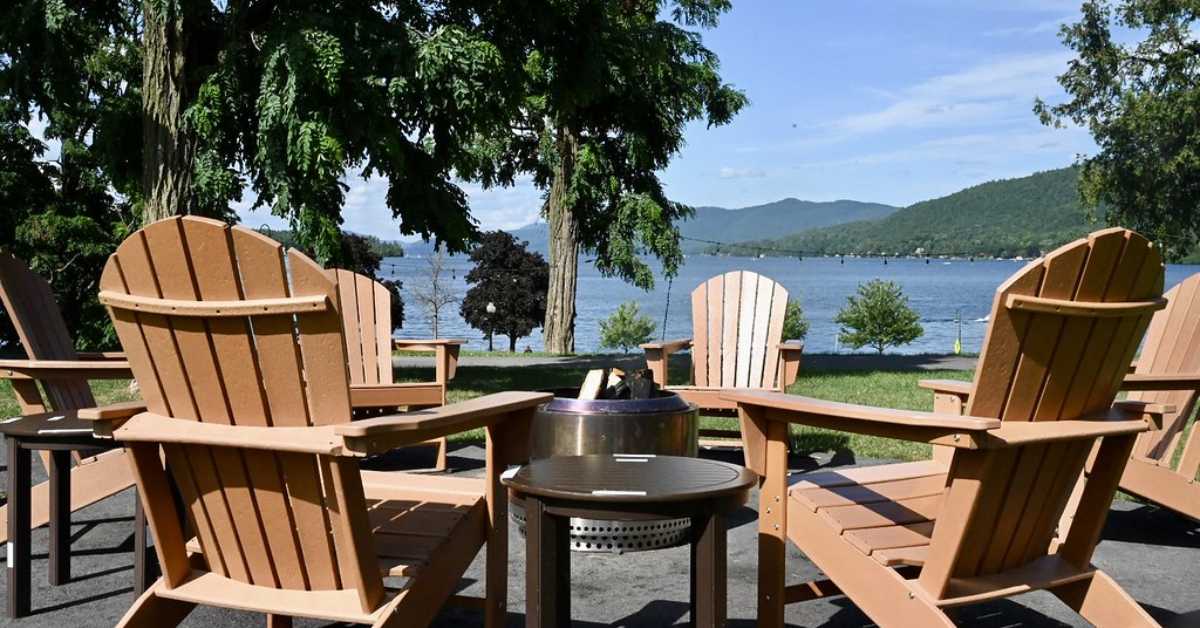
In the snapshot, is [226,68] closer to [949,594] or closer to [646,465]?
[646,465]

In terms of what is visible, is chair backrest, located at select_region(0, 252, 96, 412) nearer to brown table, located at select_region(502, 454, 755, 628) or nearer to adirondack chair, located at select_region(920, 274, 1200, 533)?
brown table, located at select_region(502, 454, 755, 628)

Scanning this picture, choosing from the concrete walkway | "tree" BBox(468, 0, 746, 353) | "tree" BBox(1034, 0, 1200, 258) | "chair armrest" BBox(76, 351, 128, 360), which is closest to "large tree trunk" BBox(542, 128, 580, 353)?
"tree" BBox(468, 0, 746, 353)

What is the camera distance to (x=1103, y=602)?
108 inches

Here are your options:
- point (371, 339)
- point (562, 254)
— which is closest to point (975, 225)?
point (562, 254)

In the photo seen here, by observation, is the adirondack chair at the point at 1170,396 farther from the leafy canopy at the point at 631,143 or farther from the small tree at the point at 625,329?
the small tree at the point at 625,329

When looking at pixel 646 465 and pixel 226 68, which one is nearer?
pixel 646 465

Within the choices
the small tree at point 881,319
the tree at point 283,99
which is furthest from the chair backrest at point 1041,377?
the small tree at point 881,319

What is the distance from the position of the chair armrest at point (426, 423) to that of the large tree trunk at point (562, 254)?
1517 cm

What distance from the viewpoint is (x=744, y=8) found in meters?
18.2

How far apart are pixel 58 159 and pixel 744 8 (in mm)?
12207

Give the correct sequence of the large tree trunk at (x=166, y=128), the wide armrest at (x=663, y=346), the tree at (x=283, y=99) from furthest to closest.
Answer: the large tree trunk at (x=166, y=128) → the tree at (x=283, y=99) → the wide armrest at (x=663, y=346)

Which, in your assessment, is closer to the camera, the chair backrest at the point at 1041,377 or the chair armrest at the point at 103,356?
the chair backrest at the point at 1041,377

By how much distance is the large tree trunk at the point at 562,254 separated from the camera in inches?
706

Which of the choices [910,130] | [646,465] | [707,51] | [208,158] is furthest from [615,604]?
[910,130]
